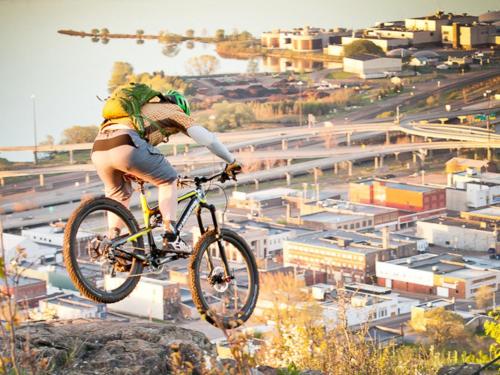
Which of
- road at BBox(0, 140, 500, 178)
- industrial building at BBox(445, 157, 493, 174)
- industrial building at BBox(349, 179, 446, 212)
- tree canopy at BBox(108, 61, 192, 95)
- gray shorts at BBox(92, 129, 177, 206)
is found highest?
gray shorts at BBox(92, 129, 177, 206)

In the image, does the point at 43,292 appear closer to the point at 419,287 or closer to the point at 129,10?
the point at 419,287

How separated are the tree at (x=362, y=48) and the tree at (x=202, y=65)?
2186 millimetres

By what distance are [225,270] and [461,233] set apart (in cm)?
1469

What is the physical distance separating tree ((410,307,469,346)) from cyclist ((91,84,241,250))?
9.16m

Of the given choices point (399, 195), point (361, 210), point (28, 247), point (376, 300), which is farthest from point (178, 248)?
point (399, 195)

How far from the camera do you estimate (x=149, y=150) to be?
3.83m

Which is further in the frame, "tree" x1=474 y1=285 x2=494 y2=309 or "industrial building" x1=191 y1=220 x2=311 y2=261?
"industrial building" x1=191 y1=220 x2=311 y2=261

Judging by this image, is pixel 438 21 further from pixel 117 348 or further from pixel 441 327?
pixel 117 348

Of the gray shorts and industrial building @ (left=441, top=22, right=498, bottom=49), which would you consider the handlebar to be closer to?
the gray shorts

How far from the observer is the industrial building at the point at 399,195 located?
20734mm

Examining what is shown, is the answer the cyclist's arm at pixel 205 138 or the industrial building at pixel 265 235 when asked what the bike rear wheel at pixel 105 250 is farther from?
the industrial building at pixel 265 235

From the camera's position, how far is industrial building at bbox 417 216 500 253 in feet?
59.9

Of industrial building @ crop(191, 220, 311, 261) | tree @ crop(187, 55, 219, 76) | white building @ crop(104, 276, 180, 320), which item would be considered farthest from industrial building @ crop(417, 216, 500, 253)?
tree @ crop(187, 55, 219, 76)

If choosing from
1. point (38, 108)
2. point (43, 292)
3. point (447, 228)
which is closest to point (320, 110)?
point (38, 108)
